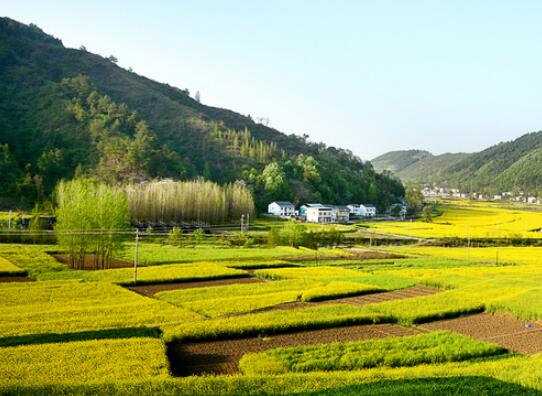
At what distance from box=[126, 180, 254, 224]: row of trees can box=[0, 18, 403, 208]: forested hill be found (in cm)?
2123

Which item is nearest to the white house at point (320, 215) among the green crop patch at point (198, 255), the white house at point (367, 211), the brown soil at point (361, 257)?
the white house at point (367, 211)

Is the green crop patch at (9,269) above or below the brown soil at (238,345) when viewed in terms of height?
above

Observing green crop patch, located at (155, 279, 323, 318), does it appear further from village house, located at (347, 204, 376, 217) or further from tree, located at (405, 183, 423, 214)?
tree, located at (405, 183, 423, 214)

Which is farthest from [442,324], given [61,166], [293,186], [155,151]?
[293,186]

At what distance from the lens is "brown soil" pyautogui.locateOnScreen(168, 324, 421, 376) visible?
59.7 ft

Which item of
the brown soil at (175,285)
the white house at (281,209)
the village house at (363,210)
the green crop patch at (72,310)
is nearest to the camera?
the green crop patch at (72,310)

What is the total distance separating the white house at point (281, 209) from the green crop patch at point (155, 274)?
8177cm

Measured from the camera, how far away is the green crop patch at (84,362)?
14602mm

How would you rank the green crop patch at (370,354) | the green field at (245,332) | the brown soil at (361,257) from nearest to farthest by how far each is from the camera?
the green field at (245,332)
the green crop patch at (370,354)
the brown soil at (361,257)

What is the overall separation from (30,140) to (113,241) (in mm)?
84401

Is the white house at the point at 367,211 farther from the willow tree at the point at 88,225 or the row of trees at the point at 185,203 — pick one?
the willow tree at the point at 88,225

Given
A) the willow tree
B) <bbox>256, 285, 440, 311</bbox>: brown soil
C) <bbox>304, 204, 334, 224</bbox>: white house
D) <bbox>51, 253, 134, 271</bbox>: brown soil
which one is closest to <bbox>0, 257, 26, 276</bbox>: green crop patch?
the willow tree

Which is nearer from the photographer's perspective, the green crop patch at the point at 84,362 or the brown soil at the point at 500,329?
the green crop patch at the point at 84,362

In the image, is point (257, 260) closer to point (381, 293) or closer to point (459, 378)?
point (381, 293)
